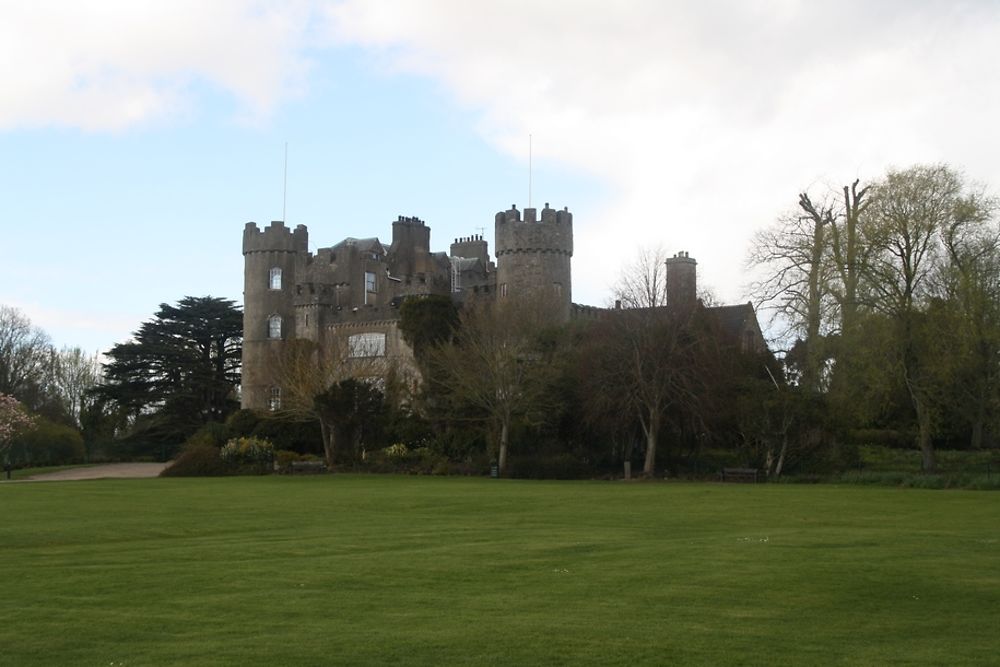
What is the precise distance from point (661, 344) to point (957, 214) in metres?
11.5

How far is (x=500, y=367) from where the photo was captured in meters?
45.0

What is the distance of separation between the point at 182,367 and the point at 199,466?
839 inches

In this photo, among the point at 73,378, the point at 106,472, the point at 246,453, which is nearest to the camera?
the point at 246,453

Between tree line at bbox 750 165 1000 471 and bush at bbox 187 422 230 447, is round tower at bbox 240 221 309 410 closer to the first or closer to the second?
bush at bbox 187 422 230 447

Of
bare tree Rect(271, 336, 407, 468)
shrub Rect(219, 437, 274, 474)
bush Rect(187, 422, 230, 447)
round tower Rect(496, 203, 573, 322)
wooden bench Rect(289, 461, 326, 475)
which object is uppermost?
round tower Rect(496, 203, 573, 322)

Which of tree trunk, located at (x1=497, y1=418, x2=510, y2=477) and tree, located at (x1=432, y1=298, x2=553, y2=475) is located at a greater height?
tree, located at (x1=432, y1=298, x2=553, y2=475)

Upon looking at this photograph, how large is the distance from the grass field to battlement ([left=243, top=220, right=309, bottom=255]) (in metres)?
43.2

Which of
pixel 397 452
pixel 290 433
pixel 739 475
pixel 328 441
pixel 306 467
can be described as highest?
pixel 290 433

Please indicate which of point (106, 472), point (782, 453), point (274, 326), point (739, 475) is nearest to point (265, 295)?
point (274, 326)

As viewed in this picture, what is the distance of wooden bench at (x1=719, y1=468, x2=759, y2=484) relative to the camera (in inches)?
1543

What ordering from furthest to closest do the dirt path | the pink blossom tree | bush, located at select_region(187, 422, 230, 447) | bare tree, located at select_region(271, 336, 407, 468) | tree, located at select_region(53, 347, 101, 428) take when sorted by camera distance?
tree, located at select_region(53, 347, 101, 428)
bush, located at select_region(187, 422, 230, 447)
the pink blossom tree
the dirt path
bare tree, located at select_region(271, 336, 407, 468)

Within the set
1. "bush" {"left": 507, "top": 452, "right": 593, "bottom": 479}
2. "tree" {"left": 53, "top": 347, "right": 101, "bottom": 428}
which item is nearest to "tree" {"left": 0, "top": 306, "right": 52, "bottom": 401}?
"tree" {"left": 53, "top": 347, "right": 101, "bottom": 428}

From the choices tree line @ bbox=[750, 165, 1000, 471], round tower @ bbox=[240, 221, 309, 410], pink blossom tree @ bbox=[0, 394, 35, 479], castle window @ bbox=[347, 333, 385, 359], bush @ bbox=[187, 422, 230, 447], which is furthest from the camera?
round tower @ bbox=[240, 221, 309, 410]

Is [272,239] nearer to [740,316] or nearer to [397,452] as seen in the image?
[397,452]
